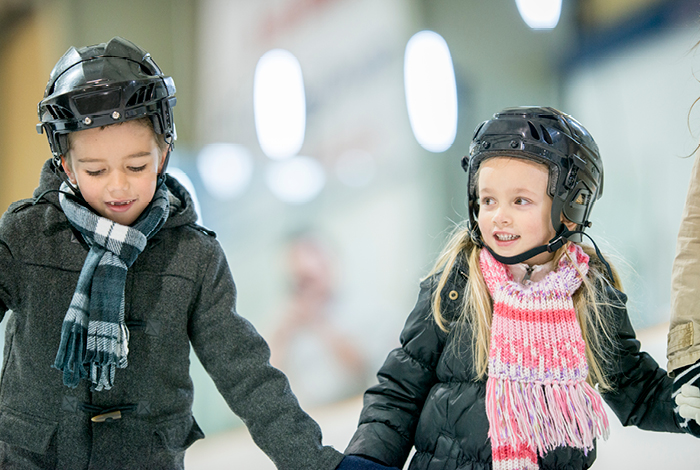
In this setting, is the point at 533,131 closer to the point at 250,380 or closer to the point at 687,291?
the point at 687,291

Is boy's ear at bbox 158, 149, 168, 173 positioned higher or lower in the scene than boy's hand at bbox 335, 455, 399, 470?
higher

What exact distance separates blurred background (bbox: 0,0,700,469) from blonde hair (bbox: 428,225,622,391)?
1461mm

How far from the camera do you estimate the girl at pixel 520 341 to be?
1.42 meters

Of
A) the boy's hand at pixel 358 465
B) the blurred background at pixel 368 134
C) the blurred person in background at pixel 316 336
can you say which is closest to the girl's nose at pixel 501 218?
the boy's hand at pixel 358 465

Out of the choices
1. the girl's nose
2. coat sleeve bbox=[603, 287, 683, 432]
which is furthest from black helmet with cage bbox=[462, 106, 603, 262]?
coat sleeve bbox=[603, 287, 683, 432]

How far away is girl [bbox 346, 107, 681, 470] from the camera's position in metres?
1.42

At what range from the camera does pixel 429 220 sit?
140 inches

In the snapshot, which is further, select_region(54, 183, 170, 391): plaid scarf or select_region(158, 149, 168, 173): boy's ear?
select_region(158, 149, 168, 173): boy's ear

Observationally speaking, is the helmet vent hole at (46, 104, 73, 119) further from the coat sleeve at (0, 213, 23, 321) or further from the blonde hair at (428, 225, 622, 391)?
the blonde hair at (428, 225, 622, 391)

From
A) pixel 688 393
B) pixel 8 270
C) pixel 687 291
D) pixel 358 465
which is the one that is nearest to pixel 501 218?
pixel 687 291

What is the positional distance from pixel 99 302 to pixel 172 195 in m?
0.36

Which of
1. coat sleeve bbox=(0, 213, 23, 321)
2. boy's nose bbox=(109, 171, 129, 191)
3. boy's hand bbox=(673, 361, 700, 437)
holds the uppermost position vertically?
boy's nose bbox=(109, 171, 129, 191)

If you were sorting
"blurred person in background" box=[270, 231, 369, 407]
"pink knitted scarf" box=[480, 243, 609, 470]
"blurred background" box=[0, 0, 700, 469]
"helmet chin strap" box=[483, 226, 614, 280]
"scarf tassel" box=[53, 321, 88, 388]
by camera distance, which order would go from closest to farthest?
"scarf tassel" box=[53, 321, 88, 388]
"pink knitted scarf" box=[480, 243, 609, 470]
"helmet chin strap" box=[483, 226, 614, 280]
"blurred background" box=[0, 0, 700, 469]
"blurred person in background" box=[270, 231, 369, 407]

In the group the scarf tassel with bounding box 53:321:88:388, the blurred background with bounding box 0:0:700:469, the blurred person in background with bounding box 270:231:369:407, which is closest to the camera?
the scarf tassel with bounding box 53:321:88:388
